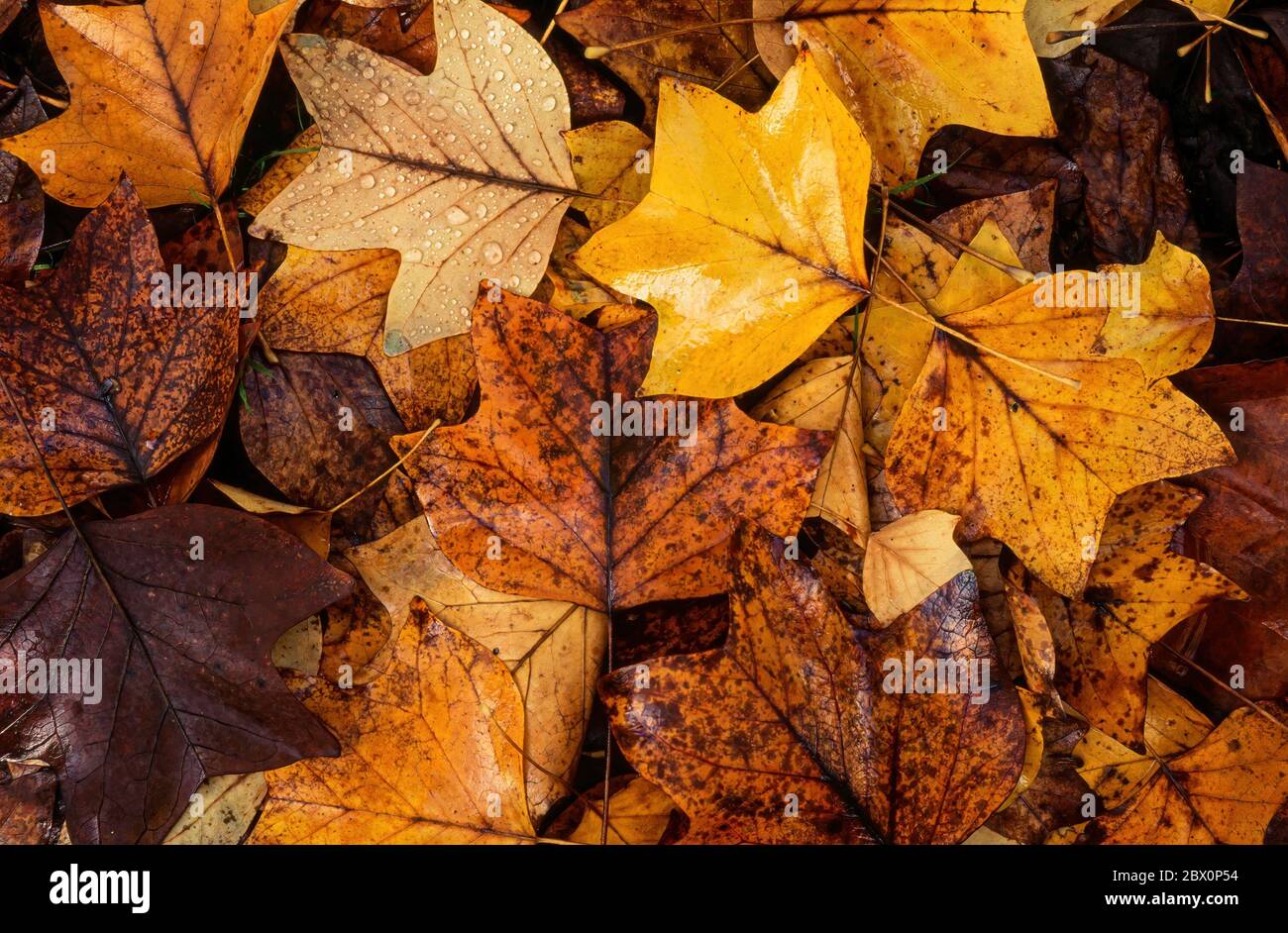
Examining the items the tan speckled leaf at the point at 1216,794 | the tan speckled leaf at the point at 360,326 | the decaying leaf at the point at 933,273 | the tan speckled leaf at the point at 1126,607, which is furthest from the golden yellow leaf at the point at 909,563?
the tan speckled leaf at the point at 360,326

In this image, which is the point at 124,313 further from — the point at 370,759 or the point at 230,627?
the point at 370,759

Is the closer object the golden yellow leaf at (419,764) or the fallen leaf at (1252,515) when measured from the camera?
the golden yellow leaf at (419,764)

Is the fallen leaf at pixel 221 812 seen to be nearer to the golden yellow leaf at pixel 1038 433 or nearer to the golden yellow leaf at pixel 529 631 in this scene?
the golden yellow leaf at pixel 529 631

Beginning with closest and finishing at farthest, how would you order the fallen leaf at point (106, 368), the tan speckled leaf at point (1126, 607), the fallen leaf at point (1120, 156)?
the fallen leaf at point (106, 368) < the tan speckled leaf at point (1126, 607) < the fallen leaf at point (1120, 156)

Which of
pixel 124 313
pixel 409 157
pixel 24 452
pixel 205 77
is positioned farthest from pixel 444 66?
pixel 24 452

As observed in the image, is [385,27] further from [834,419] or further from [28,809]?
[28,809]

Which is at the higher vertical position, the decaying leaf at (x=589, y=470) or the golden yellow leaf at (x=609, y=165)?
the golden yellow leaf at (x=609, y=165)

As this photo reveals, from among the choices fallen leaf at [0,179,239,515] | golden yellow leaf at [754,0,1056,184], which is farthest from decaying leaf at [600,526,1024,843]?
fallen leaf at [0,179,239,515]
